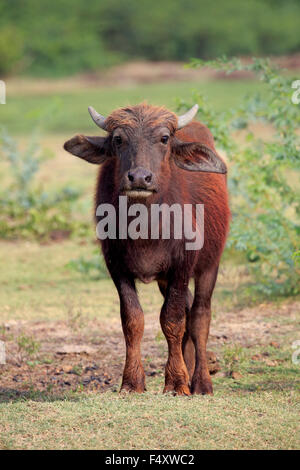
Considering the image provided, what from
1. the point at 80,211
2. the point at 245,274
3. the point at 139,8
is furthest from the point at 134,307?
the point at 139,8

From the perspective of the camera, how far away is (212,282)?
21.1ft

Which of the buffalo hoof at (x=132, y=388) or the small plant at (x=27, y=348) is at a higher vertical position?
the small plant at (x=27, y=348)

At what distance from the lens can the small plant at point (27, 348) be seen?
6815mm

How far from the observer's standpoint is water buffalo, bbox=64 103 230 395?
5680 millimetres

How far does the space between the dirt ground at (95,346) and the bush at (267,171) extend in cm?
48

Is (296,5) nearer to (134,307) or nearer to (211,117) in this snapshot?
(211,117)

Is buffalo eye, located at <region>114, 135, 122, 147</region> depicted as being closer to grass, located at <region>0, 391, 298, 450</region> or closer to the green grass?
grass, located at <region>0, 391, 298, 450</region>

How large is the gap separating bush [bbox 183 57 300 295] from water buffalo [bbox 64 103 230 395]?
1796mm

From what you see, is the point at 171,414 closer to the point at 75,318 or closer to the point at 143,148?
the point at 143,148

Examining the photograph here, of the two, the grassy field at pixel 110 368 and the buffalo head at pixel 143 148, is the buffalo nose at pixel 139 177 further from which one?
the grassy field at pixel 110 368

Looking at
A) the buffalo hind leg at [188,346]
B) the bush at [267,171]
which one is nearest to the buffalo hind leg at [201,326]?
the buffalo hind leg at [188,346]

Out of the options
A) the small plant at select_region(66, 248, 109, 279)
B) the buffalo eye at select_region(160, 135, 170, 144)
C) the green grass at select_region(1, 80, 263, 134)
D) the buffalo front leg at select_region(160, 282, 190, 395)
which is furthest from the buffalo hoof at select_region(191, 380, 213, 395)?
the green grass at select_region(1, 80, 263, 134)

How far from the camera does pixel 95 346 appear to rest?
23.8 ft

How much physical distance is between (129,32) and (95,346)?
2258cm
